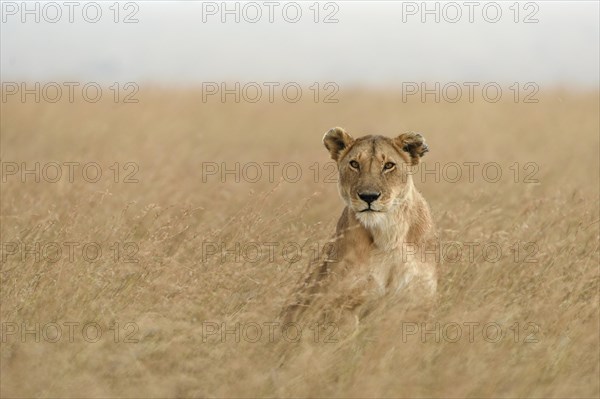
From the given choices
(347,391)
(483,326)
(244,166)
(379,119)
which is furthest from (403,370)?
(379,119)

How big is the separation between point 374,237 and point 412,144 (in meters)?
0.80

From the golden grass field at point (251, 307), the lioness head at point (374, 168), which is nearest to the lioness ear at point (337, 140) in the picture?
the lioness head at point (374, 168)

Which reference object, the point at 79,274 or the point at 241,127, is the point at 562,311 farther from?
the point at 241,127

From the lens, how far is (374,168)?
7301 millimetres

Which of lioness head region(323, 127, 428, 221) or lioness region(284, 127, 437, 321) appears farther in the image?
lioness head region(323, 127, 428, 221)

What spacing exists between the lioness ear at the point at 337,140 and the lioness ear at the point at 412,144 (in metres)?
0.35

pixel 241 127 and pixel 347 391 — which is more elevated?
pixel 347 391

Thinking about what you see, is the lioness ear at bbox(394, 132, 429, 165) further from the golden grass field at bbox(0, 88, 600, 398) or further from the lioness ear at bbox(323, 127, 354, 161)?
the golden grass field at bbox(0, 88, 600, 398)

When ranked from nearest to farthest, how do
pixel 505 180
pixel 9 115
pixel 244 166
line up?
1. pixel 505 180
2. pixel 244 166
3. pixel 9 115

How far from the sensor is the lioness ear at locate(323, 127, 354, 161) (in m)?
7.63

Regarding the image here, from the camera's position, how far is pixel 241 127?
21.6m

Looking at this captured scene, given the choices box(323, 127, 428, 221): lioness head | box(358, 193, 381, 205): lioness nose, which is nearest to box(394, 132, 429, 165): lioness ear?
box(323, 127, 428, 221): lioness head

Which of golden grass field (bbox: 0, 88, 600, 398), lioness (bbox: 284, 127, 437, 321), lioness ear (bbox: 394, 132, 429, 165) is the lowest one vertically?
golden grass field (bbox: 0, 88, 600, 398)

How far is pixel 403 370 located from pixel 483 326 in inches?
36.9
